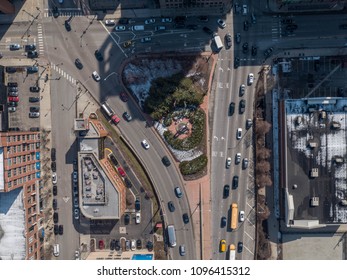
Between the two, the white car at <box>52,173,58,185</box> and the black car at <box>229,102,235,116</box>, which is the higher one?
the black car at <box>229,102,235,116</box>

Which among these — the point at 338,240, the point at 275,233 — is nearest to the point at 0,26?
the point at 275,233

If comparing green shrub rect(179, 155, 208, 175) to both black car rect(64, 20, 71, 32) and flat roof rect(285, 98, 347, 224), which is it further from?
black car rect(64, 20, 71, 32)

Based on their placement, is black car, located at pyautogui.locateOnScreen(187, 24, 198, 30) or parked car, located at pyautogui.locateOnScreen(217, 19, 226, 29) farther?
black car, located at pyautogui.locateOnScreen(187, 24, 198, 30)

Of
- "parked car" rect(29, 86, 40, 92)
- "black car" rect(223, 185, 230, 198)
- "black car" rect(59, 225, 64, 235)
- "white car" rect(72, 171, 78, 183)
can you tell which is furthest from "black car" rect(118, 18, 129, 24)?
"black car" rect(59, 225, 64, 235)

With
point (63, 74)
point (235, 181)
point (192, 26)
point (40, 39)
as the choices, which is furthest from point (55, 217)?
point (192, 26)

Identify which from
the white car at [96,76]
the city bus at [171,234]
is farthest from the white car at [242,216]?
the white car at [96,76]

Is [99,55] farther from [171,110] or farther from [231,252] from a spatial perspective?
[231,252]

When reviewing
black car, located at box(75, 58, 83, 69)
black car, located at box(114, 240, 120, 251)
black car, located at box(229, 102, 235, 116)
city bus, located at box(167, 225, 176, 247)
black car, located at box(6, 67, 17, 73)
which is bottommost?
black car, located at box(114, 240, 120, 251)

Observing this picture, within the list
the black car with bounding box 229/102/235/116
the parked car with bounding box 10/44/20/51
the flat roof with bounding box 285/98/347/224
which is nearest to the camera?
the flat roof with bounding box 285/98/347/224
